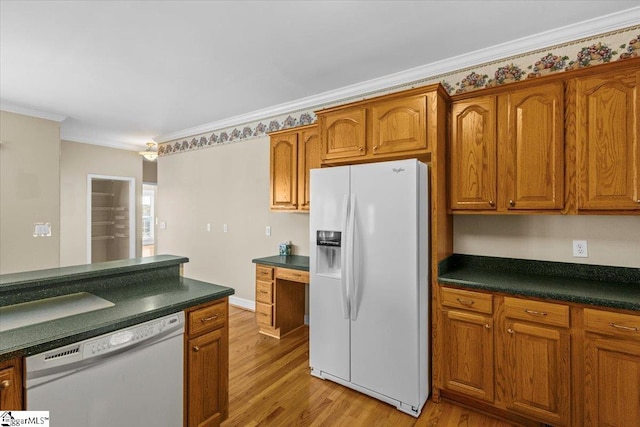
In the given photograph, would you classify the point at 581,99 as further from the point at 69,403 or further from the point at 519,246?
the point at 69,403

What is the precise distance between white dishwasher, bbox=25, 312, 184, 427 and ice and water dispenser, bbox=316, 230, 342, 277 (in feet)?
3.97

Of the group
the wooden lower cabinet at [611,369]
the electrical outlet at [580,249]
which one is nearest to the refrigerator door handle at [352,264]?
the wooden lower cabinet at [611,369]

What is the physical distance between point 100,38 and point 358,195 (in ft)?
7.73

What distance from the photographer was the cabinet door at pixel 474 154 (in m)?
2.30

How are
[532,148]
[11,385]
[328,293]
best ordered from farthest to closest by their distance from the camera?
1. [328,293]
2. [532,148]
3. [11,385]

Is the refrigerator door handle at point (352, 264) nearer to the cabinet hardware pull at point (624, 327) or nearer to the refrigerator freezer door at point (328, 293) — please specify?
the refrigerator freezer door at point (328, 293)

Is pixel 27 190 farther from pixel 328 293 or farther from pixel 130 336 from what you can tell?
pixel 328 293

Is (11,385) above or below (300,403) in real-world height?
above

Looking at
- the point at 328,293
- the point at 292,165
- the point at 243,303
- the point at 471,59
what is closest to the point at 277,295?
the point at 328,293

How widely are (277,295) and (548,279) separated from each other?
248 cm

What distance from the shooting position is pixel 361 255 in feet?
7.71

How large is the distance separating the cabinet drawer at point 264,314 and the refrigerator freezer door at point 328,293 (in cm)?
91

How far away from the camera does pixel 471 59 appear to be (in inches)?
104

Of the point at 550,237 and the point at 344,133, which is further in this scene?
the point at 344,133
